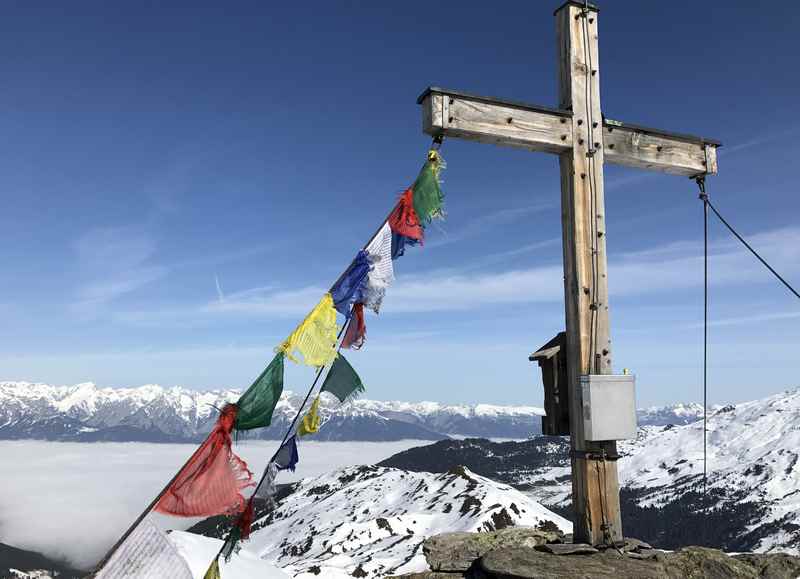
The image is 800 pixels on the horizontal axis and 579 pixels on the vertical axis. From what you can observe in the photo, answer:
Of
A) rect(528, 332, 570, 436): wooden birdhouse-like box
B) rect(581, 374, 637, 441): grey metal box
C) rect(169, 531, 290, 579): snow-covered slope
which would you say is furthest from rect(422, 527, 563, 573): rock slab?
rect(169, 531, 290, 579): snow-covered slope

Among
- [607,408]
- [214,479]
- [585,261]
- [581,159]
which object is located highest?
[581,159]

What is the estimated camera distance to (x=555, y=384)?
866 centimetres

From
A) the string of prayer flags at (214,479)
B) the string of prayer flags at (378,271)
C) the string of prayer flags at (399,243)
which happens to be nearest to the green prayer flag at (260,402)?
the string of prayer flags at (214,479)

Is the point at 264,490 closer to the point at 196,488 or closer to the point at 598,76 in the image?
Answer: the point at 196,488

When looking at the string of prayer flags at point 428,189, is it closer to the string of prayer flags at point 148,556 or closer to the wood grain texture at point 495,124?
the wood grain texture at point 495,124

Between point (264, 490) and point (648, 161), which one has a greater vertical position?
point (648, 161)

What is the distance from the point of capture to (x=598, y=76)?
9094 mm

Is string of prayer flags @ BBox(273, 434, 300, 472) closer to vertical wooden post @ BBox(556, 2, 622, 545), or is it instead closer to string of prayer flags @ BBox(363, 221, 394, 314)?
string of prayer flags @ BBox(363, 221, 394, 314)

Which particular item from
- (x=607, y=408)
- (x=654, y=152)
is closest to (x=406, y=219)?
(x=607, y=408)

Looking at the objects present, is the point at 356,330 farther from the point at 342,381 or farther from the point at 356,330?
the point at 342,381

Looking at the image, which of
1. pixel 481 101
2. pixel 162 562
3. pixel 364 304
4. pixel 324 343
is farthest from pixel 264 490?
pixel 481 101

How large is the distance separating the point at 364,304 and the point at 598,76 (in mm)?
4859

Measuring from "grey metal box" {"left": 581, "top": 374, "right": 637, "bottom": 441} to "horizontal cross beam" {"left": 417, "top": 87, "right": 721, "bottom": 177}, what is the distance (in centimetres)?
325

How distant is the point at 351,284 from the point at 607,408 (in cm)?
373
